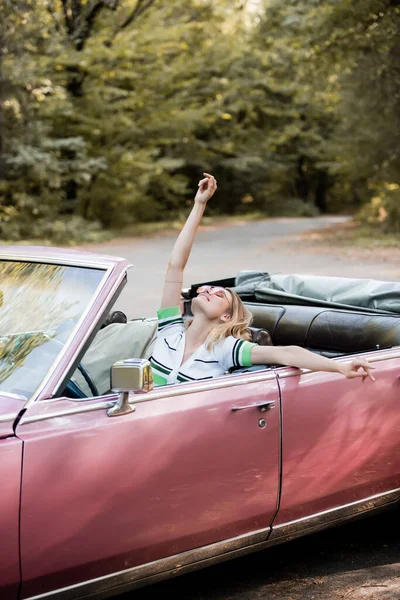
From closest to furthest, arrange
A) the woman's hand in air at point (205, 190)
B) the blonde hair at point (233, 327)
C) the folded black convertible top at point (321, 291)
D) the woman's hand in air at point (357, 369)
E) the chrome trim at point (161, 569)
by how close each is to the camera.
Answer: the chrome trim at point (161, 569), the woman's hand in air at point (357, 369), the blonde hair at point (233, 327), the woman's hand in air at point (205, 190), the folded black convertible top at point (321, 291)

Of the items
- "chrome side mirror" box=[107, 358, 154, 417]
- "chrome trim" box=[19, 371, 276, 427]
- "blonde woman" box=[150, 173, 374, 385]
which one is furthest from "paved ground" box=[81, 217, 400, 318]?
"chrome side mirror" box=[107, 358, 154, 417]

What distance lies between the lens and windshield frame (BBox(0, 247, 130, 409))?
272 cm

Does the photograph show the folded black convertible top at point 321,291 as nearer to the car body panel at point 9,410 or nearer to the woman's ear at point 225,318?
the woman's ear at point 225,318

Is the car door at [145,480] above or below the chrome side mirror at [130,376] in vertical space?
below

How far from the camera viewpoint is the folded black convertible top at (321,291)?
4407 millimetres

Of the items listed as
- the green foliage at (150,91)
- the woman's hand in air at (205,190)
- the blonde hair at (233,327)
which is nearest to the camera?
the blonde hair at (233,327)

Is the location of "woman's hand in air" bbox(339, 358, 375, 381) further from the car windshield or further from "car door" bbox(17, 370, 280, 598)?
the car windshield

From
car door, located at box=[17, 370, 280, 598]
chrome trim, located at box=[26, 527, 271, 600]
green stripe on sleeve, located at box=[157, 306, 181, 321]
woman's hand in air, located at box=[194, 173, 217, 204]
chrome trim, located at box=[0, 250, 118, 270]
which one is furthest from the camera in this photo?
woman's hand in air, located at box=[194, 173, 217, 204]

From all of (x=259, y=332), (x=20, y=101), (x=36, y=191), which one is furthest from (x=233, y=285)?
(x=36, y=191)

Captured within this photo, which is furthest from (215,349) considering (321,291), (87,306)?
(321,291)

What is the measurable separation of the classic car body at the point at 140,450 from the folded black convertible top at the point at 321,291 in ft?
2.65

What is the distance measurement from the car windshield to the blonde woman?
2.05ft

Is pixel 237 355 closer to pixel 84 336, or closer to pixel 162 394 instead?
pixel 162 394

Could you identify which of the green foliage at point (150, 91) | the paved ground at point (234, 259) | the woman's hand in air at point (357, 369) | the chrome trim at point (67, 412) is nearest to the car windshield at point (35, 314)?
the chrome trim at point (67, 412)
